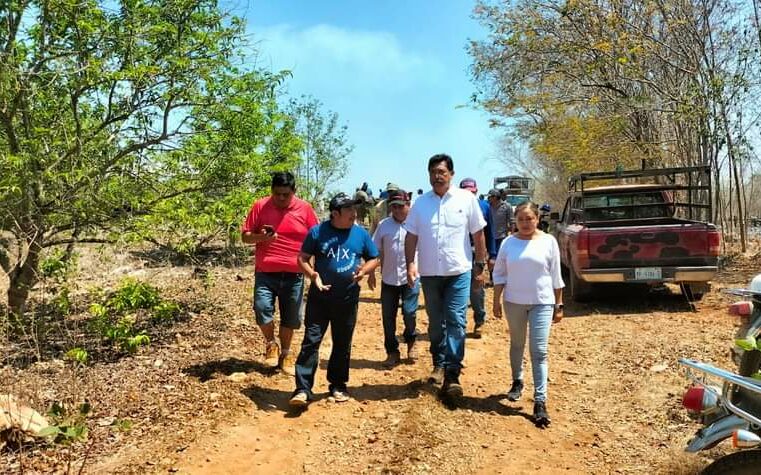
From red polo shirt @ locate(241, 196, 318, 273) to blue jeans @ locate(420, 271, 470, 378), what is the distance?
1.19 m

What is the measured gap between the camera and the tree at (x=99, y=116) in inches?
217

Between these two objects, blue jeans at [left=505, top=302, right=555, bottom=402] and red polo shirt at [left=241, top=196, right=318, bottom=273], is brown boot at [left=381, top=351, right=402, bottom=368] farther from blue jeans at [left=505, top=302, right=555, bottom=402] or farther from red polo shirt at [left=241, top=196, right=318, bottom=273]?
blue jeans at [left=505, top=302, right=555, bottom=402]

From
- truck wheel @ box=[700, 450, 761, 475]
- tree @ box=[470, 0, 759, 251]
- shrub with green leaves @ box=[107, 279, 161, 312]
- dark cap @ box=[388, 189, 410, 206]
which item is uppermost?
tree @ box=[470, 0, 759, 251]

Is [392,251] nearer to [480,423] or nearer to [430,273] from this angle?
[430,273]

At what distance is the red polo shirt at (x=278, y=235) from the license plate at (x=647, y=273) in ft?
15.9

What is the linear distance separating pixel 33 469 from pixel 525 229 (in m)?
3.60

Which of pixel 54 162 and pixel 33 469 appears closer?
pixel 33 469

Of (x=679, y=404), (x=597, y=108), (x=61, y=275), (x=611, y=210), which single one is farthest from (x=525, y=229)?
(x=597, y=108)

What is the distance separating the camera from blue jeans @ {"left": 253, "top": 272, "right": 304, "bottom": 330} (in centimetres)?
523

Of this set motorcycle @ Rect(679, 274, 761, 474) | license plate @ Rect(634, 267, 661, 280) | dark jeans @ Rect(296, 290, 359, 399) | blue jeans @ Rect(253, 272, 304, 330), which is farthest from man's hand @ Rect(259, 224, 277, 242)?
license plate @ Rect(634, 267, 661, 280)

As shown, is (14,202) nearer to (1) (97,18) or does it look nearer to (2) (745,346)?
(1) (97,18)

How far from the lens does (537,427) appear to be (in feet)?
14.2

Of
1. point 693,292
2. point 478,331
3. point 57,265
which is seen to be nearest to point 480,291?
point 478,331

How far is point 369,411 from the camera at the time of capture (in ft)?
15.3
